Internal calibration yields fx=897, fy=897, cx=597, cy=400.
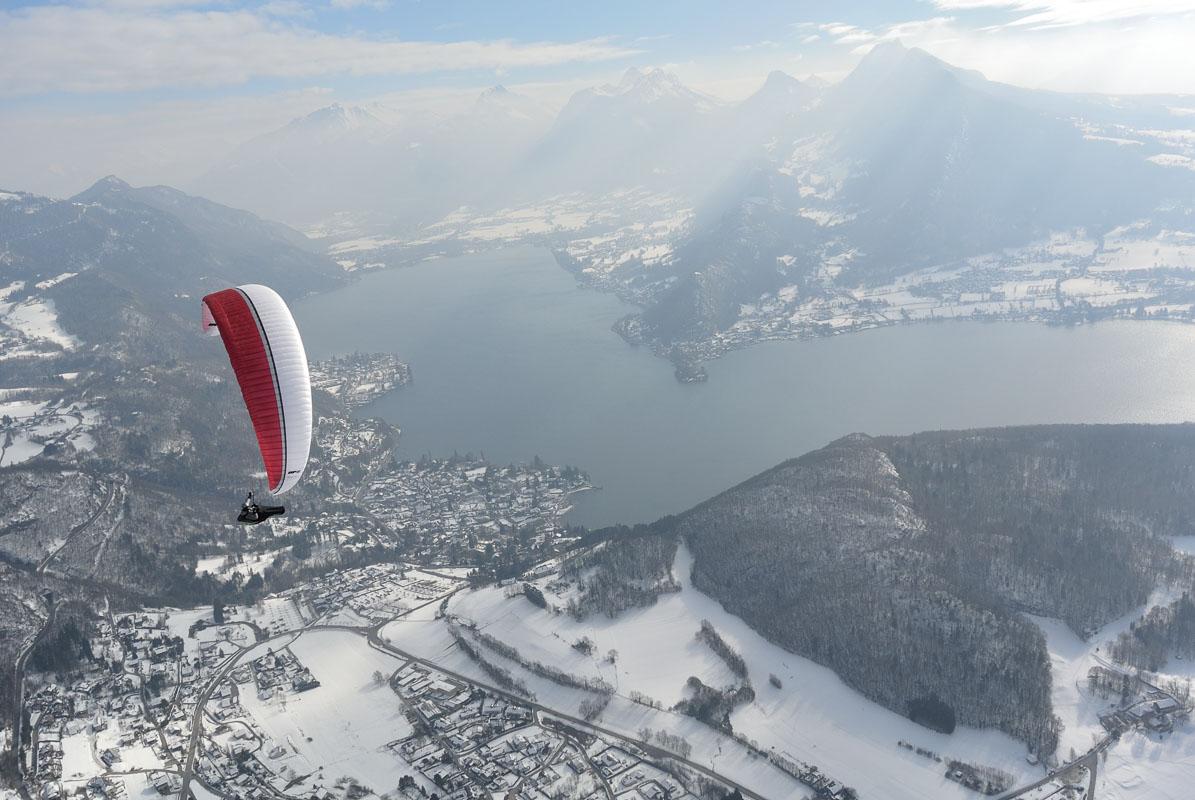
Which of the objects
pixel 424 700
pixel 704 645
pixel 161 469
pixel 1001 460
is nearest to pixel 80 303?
pixel 161 469

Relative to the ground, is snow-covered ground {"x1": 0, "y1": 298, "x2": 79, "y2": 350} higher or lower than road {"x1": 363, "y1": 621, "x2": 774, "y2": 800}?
higher

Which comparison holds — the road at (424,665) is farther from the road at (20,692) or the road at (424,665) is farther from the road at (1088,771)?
the road at (1088,771)

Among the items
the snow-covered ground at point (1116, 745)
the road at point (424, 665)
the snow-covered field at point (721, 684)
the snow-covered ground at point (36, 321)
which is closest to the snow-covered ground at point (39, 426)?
the snow-covered ground at point (36, 321)

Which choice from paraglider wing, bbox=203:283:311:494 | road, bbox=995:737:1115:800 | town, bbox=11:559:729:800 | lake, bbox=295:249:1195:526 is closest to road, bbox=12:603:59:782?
town, bbox=11:559:729:800

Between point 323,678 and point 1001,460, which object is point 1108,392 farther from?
point 323,678

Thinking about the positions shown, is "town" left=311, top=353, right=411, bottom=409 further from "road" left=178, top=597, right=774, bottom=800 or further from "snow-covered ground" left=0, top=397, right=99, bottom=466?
A: "road" left=178, top=597, right=774, bottom=800

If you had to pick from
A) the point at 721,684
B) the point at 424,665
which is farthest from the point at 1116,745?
the point at 424,665
